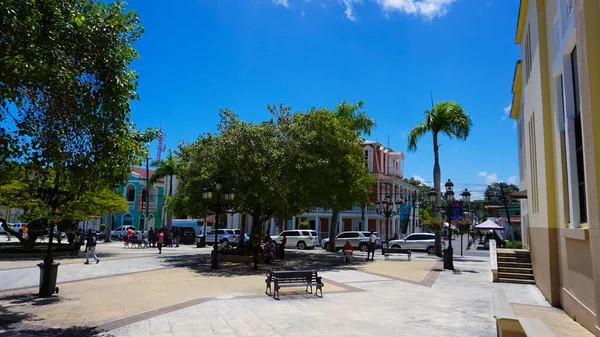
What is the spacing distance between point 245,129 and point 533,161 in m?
11.5

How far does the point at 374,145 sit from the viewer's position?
49375 millimetres

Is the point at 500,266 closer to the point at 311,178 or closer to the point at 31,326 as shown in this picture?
the point at 311,178

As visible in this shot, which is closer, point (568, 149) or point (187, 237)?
point (568, 149)

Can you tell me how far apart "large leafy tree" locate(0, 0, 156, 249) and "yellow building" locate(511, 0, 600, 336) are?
7256mm

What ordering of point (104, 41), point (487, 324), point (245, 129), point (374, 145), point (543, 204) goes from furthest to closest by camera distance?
1. point (374, 145)
2. point (245, 129)
3. point (543, 204)
4. point (487, 324)
5. point (104, 41)

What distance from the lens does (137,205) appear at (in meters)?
56.7

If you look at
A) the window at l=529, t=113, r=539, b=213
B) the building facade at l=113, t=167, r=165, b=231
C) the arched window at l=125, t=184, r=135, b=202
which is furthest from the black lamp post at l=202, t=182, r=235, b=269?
the arched window at l=125, t=184, r=135, b=202

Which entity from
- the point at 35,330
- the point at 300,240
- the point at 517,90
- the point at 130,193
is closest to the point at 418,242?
the point at 300,240

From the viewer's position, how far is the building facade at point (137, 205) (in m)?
57.4

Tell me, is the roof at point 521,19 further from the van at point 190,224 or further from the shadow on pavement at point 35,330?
the van at point 190,224

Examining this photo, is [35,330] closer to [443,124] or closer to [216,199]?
[216,199]

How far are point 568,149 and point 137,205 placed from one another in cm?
5658

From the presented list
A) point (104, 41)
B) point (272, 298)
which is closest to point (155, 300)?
point (272, 298)

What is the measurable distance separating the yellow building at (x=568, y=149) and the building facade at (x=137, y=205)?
2123 inches
